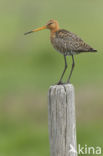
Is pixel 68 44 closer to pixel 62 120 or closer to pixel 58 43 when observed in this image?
pixel 58 43

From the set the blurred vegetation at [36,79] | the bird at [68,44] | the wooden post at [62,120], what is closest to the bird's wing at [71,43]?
the bird at [68,44]

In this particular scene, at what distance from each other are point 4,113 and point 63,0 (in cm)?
3992

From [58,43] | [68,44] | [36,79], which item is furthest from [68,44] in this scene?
[36,79]

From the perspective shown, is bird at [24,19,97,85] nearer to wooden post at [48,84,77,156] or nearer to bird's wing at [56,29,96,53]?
bird's wing at [56,29,96,53]

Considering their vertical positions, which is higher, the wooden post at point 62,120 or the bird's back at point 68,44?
the bird's back at point 68,44

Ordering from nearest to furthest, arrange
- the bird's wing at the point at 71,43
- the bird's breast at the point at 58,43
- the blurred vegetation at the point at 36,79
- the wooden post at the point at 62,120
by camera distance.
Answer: the wooden post at the point at 62,120 → the bird's wing at the point at 71,43 → the bird's breast at the point at 58,43 → the blurred vegetation at the point at 36,79

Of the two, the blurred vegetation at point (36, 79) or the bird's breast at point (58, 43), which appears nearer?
the bird's breast at point (58, 43)

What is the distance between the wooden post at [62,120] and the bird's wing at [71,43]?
1.50m

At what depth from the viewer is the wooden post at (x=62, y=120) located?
22.7 feet

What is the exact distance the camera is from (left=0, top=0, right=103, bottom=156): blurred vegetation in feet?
50.2

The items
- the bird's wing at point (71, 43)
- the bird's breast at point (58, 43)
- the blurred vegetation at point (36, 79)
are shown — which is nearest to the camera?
the bird's wing at point (71, 43)

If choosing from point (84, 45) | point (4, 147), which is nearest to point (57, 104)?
point (84, 45)

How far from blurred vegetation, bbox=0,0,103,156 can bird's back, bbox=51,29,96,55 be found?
5.57 meters

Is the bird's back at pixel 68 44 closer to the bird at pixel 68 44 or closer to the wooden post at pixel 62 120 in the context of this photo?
the bird at pixel 68 44
